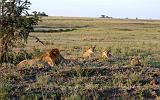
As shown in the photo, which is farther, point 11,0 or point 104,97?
point 11,0

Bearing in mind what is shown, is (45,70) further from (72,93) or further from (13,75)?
(72,93)

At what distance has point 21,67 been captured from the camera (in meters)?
14.5

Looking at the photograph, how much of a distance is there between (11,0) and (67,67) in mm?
3042

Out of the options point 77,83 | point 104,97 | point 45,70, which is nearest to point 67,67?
point 45,70

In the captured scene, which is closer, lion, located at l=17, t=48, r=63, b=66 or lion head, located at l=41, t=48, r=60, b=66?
lion, located at l=17, t=48, r=63, b=66

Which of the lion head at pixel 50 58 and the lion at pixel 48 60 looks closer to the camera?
the lion at pixel 48 60

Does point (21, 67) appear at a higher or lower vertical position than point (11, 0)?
lower

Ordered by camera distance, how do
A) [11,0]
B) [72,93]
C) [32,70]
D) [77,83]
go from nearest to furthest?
1. [72,93]
2. [77,83]
3. [32,70]
4. [11,0]

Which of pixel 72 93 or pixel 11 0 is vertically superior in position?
pixel 11 0

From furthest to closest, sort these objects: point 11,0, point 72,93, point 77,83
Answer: point 11,0, point 77,83, point 72,93

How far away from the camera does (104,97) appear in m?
12.0

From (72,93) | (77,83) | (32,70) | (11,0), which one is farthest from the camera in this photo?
(11,0)

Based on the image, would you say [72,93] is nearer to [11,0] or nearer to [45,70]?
[45,70]

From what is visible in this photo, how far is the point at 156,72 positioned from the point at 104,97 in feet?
9.75
